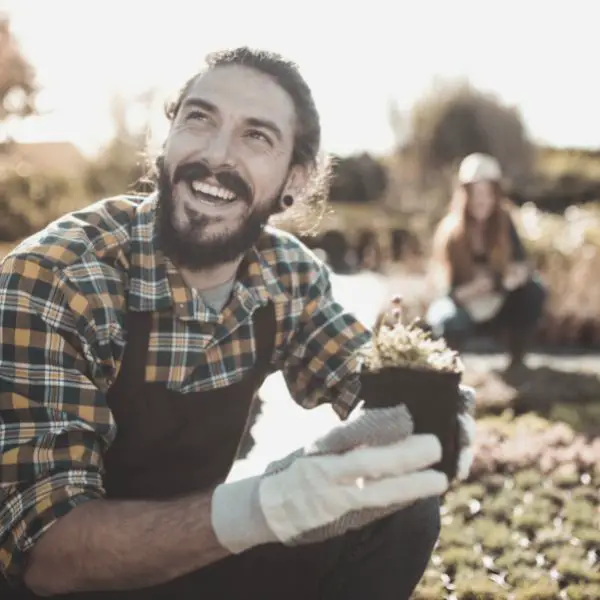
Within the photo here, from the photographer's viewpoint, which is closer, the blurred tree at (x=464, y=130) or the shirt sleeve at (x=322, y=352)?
the shirt sleeve at (x=322, y=352)

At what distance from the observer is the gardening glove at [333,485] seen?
1.45 meters

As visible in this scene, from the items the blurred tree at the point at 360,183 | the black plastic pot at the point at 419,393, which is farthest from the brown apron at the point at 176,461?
the blurred tree at the point at 360,183

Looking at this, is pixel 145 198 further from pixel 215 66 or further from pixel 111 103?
pixel 111 103

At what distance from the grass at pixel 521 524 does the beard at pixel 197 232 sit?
1.05 m

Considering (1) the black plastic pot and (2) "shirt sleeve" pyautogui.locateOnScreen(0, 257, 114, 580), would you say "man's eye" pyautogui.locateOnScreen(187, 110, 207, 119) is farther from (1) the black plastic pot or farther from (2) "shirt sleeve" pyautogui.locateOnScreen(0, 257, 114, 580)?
(1) the black plastic pot

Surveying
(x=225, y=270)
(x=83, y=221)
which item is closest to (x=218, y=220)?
(x=225, y=270)

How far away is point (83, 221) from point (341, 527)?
0.77 metres

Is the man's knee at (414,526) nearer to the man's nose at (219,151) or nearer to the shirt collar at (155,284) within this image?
the shirt collar at (155,284)

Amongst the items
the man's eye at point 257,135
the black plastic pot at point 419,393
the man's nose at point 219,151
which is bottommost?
the black plastic pot at point 419,393

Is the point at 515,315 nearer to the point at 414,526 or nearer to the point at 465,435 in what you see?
the point at 465,435

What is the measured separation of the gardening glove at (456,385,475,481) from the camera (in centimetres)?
174

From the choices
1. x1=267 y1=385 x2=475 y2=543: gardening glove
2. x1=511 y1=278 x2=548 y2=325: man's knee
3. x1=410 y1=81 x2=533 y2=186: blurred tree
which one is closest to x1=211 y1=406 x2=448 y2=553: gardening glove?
x1=267 y1=385 x2=475 y2=543: gardening glove

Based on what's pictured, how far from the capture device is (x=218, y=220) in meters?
1.95

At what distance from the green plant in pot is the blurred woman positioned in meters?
3.15
